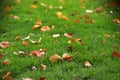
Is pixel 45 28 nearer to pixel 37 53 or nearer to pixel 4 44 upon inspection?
pixel 4 44

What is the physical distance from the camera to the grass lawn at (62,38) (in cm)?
441

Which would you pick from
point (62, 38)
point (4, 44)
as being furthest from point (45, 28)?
point (4, 44)

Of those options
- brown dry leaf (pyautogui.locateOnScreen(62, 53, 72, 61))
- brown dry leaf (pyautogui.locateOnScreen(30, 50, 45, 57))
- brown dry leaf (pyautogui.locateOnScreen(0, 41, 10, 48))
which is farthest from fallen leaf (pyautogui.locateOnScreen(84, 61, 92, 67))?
brown dry leaf (pyautogui.locateOnScreen(0, 41, 10, 48))

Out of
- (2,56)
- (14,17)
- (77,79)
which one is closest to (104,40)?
(77,79)

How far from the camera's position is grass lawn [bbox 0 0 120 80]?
4.41m

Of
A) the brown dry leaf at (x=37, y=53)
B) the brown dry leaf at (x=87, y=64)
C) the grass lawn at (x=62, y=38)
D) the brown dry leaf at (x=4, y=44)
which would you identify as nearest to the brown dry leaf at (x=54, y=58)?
the grass lawn at (x=62, y=38)

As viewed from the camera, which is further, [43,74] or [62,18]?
[62,18]

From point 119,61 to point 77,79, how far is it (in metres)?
0.84

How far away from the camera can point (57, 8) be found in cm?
749

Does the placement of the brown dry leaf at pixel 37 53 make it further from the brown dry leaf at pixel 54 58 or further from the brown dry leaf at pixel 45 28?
the brown dry leaf at pixel 45 28

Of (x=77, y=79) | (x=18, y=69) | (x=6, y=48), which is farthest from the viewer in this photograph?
(x=6, y=48)

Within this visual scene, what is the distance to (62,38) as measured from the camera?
5.58 meters

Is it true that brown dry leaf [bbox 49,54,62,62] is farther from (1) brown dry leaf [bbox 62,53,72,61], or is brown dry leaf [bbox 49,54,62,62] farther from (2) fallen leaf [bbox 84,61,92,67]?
(2) fallen leaf [bbox 84,61,92,67]

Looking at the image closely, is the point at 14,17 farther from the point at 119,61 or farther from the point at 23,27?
the point at 119,61
